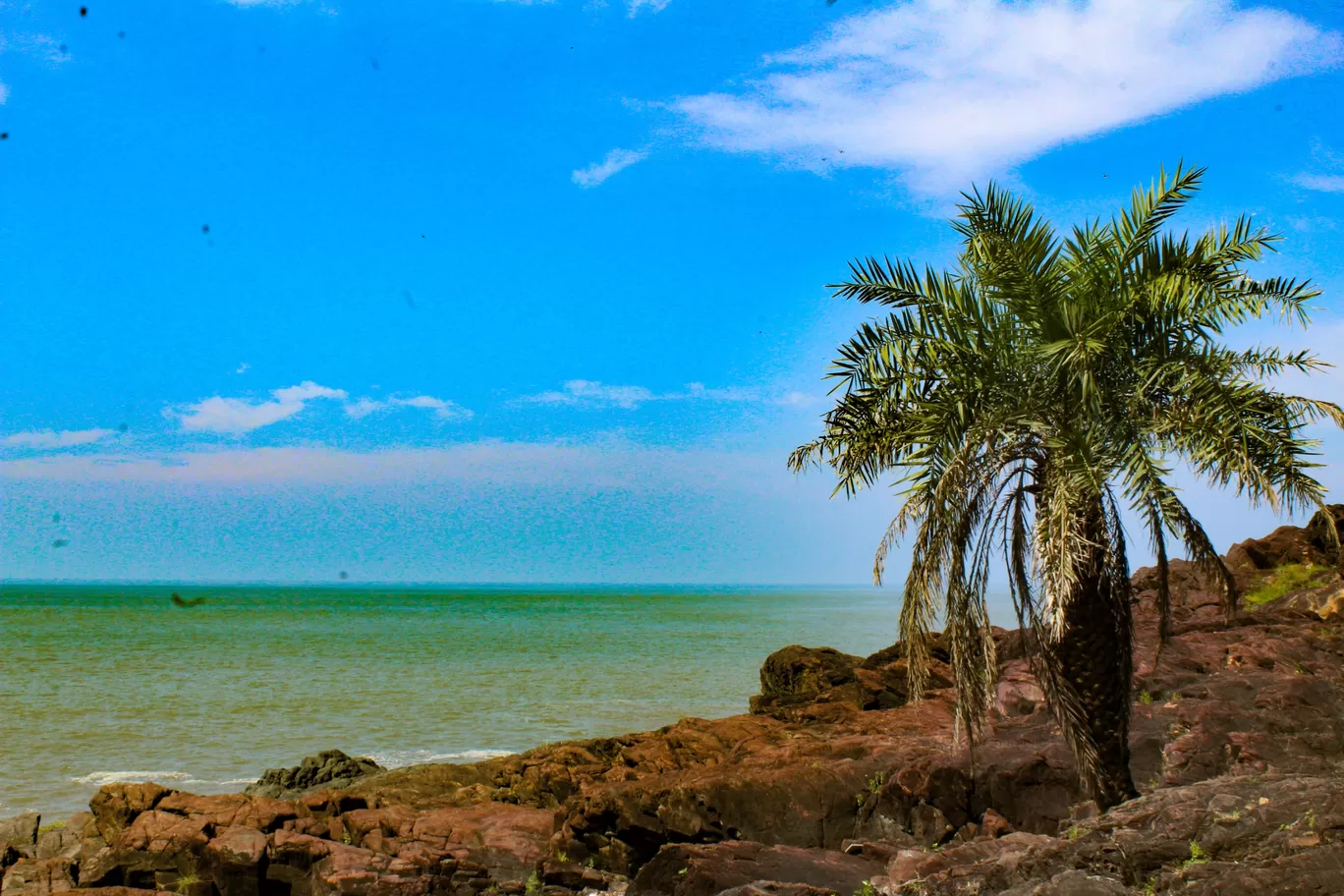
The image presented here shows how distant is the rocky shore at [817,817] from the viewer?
8961 mm

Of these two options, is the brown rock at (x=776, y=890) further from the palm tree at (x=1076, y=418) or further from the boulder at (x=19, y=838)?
the boulder at (x=19, y=838)

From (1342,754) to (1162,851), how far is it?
23.1 ft

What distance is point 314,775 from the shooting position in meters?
20.1

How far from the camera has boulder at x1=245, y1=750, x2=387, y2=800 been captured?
19.6 meters

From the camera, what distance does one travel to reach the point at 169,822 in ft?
43.6

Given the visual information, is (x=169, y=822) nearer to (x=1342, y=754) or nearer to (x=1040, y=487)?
(x=1040, y=487)

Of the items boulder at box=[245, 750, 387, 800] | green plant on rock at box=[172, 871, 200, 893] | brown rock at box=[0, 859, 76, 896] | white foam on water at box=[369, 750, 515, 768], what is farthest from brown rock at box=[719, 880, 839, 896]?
white foam on water at box=[369, 750, 515, 768]

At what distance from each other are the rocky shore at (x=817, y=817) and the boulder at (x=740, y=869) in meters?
0.03

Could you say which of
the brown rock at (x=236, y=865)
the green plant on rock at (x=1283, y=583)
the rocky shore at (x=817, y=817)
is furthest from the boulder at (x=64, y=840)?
the green plant on rock at (x=1283, y=583)

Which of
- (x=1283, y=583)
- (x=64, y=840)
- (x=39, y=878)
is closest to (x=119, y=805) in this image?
(x=39, y=878)

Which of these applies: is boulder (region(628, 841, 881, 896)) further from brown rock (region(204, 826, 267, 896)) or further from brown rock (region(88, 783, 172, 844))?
brown rock (region(88, 783, 172, 844))

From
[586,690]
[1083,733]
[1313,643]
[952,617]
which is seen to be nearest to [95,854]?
[952,617]

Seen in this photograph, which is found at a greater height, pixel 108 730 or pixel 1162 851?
pixel 1162 851

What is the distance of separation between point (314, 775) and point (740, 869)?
12942mm
